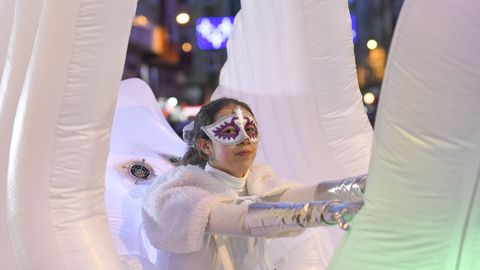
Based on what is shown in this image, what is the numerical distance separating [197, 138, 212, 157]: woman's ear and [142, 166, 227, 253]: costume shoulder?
72 millimetres

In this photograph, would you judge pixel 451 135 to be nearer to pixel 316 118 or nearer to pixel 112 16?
pixel 112 16

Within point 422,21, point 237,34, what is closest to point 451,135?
point 422,21

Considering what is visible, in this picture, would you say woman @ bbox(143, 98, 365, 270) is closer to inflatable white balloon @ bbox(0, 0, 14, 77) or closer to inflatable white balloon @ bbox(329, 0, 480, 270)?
inflatable white balloon @ bbox(329, 0, 480, 270)

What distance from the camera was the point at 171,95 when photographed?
15.1 meters

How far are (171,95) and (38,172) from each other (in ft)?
44.9

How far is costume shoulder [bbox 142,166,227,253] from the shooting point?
4.88ft

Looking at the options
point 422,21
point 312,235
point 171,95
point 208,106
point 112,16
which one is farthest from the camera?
point 171,95

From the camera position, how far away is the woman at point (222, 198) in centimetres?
141

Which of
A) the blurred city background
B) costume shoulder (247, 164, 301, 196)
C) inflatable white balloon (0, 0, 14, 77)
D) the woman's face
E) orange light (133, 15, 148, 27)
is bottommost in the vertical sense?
the blurred city background

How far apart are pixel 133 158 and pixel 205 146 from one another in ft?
2.39

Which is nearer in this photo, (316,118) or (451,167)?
(451,167)

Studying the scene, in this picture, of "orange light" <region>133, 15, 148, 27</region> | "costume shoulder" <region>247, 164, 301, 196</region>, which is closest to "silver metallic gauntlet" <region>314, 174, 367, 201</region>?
"costume shoulder" <region>247, 164, 301, 196</region>

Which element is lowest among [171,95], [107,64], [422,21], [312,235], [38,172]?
[171,95]

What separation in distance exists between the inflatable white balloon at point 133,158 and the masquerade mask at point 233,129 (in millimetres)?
401
